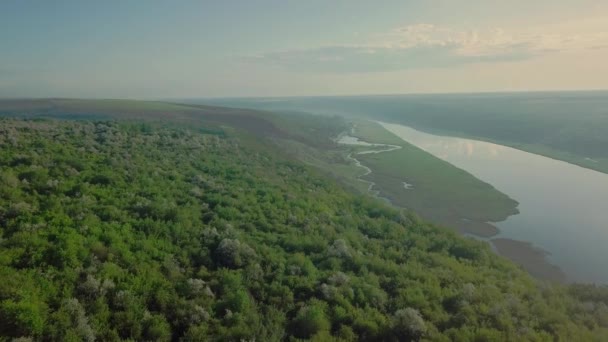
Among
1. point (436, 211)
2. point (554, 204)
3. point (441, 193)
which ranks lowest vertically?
point (436, 211)

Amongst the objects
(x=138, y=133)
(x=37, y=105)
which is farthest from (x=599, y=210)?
(x=37, y=105)

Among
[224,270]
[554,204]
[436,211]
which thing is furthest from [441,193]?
[224,270]

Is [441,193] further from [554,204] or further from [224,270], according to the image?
[224,270]

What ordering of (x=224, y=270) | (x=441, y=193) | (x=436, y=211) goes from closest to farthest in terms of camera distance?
(x=224, y=270) → (x=436, y=211) → (x=441, y=193)

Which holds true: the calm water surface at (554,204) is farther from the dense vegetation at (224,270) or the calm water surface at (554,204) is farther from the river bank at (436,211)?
the dense vegetation at (224,270)

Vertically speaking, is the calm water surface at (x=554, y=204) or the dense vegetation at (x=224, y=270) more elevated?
the dense vegetation at (x=224, y=270)

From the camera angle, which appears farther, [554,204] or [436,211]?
[554,204]

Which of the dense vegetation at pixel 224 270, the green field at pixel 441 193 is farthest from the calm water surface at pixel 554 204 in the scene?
the dense vegetation at pixel 224 270

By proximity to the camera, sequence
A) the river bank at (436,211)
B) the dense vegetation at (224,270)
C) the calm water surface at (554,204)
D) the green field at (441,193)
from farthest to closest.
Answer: the green field at (441,193) < the calm water surface at (554,204) < the river bank at (436,211) < the dense vegetation at (224,270)
